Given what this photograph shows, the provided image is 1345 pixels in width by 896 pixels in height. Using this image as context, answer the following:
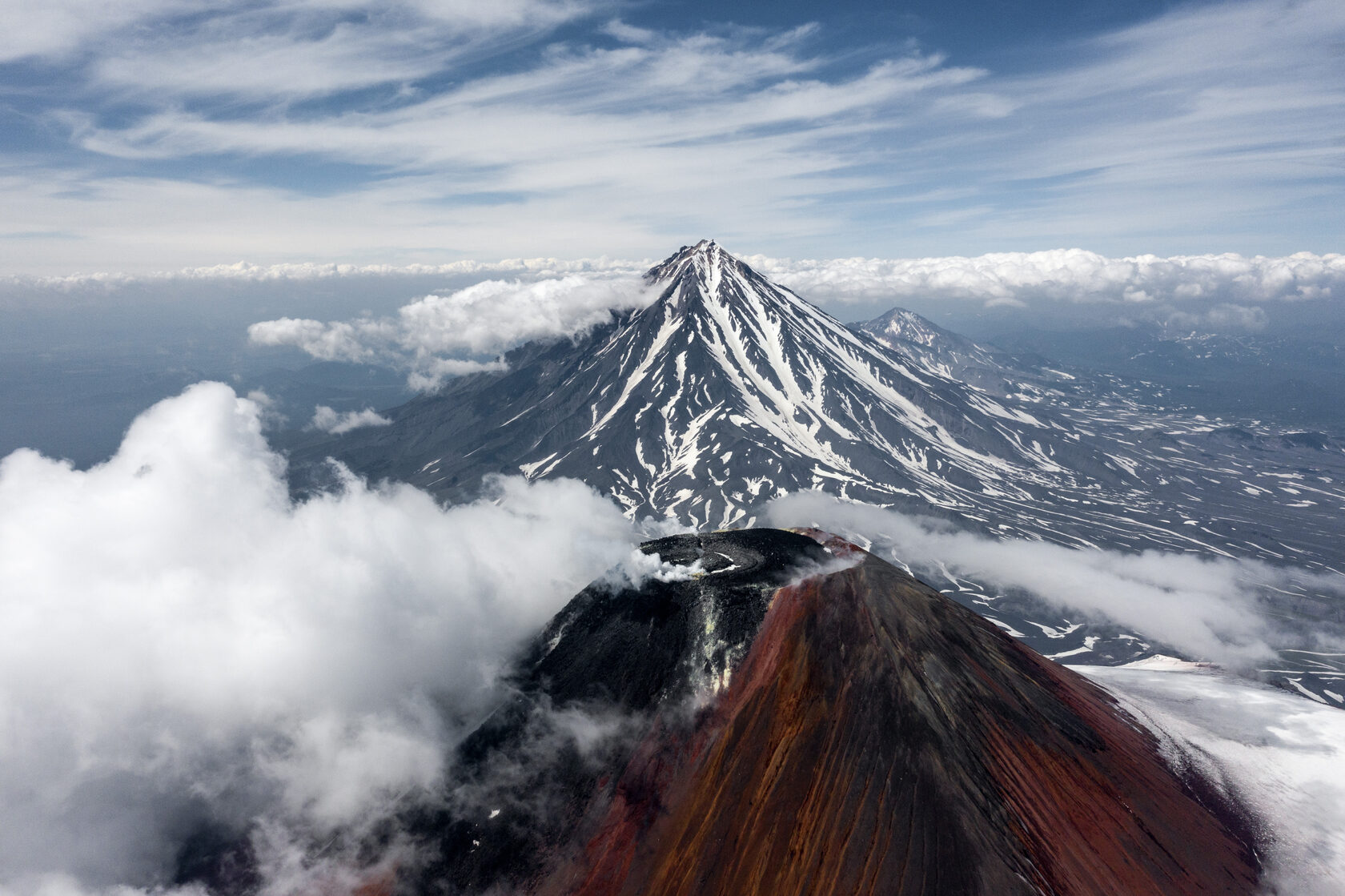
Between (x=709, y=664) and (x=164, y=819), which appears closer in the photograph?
(x=709, y=664)

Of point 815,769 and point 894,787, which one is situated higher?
point 894,787

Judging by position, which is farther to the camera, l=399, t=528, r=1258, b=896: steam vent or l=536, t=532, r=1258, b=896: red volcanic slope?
l=399, t=528, r=1258, b=896: steam vent

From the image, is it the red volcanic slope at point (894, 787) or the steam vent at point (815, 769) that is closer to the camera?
the red volcanic slope at point (894, 787)

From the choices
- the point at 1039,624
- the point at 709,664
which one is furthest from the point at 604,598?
the point at 1039,624

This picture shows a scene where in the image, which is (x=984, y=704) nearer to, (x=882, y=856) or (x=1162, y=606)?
(x=882, y=856)

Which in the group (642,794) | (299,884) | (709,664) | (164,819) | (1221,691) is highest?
(709,664)
